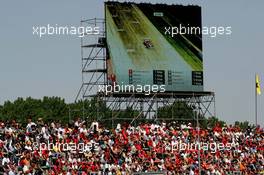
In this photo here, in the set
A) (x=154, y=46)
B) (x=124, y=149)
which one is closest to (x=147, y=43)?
(x=154, y=46)

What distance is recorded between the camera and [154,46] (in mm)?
46969

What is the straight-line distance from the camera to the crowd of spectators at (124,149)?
35.5 metres

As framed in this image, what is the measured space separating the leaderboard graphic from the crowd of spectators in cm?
329

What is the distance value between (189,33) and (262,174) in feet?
33.1

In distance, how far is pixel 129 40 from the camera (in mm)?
46031

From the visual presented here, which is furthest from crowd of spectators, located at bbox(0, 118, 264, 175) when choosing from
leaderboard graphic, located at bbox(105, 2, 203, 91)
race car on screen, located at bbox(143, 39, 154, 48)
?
race car on screen, located at bbox(143, 39, 154, 48)

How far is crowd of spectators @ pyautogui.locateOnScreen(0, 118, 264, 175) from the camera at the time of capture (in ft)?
116

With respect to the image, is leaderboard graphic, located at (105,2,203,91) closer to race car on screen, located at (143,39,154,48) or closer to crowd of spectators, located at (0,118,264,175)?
race car on screen, located at (143,39,154,48)

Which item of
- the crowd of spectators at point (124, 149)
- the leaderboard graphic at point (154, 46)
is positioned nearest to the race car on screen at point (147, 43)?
the leaderboard graphic at point (154, 46)

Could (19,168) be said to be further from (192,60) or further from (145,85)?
(192,60)

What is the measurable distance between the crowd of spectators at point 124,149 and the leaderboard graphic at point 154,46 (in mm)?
3291

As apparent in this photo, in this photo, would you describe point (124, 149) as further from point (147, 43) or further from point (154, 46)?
point (154, 46)

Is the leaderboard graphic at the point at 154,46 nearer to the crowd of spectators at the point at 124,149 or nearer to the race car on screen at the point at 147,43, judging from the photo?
the race car on screen at the point at 147,43

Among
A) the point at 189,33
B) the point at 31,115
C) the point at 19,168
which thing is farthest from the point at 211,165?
the point at 31,115
